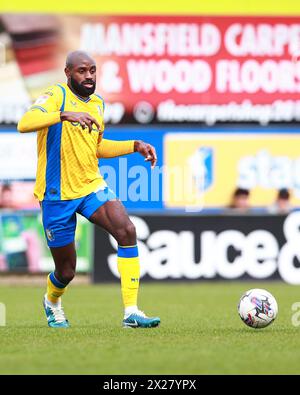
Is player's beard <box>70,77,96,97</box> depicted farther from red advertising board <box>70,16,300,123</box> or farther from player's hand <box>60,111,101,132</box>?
red advertising board <box>70,16,300,123</box>

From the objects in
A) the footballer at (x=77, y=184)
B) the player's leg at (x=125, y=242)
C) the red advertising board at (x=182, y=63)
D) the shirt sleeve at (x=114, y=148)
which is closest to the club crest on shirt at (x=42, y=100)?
the footballer at (x=77, y=184)

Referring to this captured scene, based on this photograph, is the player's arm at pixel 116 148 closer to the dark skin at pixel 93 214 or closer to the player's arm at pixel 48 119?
the dark skin at pixel 93 214

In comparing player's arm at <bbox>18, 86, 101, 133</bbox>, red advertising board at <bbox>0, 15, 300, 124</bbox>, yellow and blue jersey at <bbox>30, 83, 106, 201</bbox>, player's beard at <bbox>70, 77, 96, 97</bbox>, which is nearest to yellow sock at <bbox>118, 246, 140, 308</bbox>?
yellow and blue jersey at <bbox>30, 83, 106, 201</bbox>

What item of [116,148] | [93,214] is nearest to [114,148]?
[116,148]

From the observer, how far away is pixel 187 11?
56.5 feet

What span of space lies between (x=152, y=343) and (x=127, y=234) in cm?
132

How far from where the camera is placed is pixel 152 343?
24.7 feet

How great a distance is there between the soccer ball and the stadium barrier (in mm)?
8049

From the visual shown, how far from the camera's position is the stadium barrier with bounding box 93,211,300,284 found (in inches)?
661

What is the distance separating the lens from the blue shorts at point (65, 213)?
871cm

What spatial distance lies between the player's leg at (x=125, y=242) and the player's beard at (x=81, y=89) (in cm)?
88

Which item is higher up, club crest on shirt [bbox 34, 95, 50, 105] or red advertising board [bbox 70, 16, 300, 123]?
red advertising board [bbox 70, 16, 300, 123]

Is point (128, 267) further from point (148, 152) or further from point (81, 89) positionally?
point (81, 89)

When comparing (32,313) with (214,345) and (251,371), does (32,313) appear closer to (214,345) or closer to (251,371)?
(214,345)
